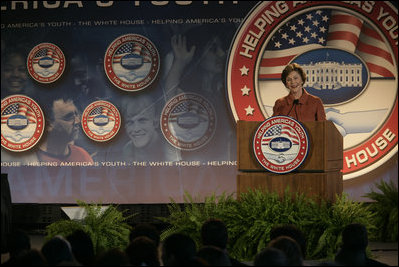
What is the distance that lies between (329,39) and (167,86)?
2.09m

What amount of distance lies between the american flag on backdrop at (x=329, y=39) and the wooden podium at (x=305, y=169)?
2.70 metres

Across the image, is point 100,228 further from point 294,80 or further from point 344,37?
point 344,37

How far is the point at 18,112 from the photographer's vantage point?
337 inches

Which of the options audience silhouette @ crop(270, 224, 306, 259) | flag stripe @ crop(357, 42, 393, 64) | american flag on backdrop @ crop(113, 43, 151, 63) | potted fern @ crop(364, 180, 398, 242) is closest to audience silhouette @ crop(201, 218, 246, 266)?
audience silhouette @ crop(270, 224, 306, 259)

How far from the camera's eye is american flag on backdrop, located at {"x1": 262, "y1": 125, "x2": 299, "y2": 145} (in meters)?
5.37

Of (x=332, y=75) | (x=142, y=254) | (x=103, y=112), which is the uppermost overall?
(x=332, y=75)

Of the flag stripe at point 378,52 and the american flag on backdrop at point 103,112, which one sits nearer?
the flag stripe at point 378,52

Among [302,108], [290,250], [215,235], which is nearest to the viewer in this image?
[290,250]

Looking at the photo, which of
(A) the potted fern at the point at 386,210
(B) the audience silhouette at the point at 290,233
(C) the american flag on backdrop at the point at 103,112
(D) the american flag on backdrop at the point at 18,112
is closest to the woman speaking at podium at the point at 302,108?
(A) the potted fern at the point at 386,210

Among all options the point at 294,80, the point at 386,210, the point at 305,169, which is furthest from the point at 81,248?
the point at 386,210

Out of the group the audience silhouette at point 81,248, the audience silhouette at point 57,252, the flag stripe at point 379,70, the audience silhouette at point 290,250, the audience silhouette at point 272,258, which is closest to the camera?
the audience silhouette at point 272,258

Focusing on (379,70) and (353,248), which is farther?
(379,70)

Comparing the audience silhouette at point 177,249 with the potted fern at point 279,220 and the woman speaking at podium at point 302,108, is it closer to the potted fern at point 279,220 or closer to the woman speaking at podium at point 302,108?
the potted fern at point 279,220

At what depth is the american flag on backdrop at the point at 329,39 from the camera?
26.5ft
